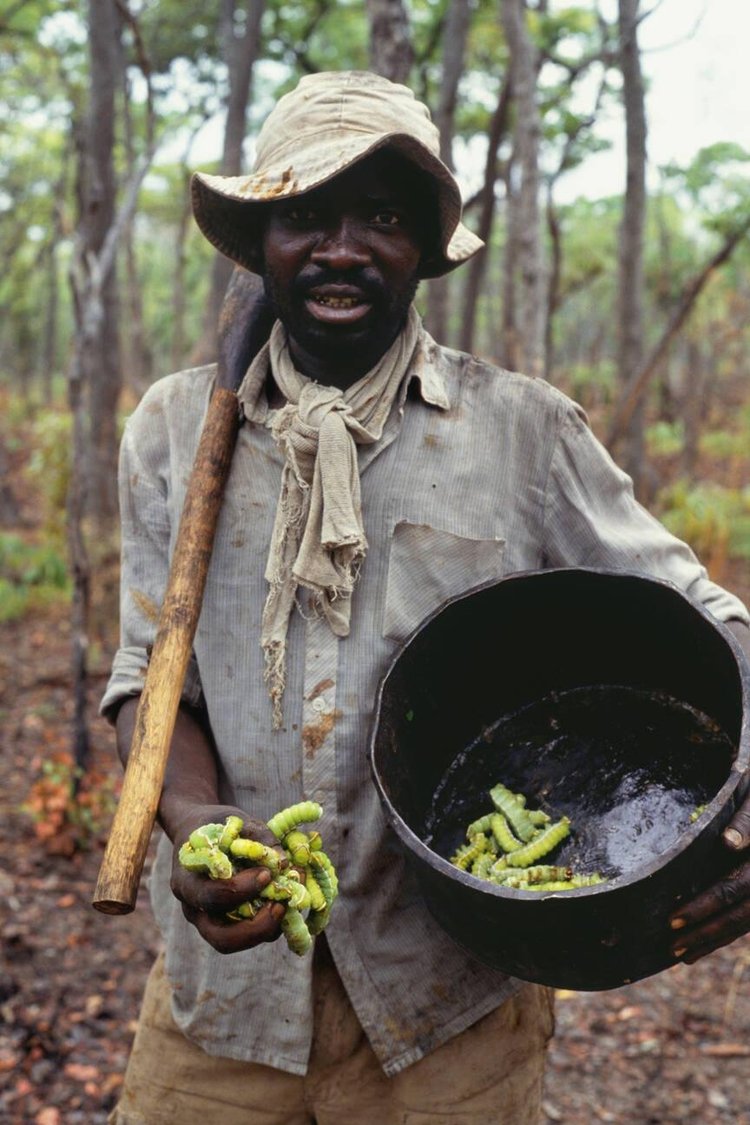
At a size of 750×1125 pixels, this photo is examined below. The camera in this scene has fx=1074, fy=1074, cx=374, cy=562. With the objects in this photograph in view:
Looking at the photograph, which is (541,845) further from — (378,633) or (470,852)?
(378,633)

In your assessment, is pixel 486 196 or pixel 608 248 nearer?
pixel 486 196

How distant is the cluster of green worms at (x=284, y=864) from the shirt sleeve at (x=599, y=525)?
740 millimetres

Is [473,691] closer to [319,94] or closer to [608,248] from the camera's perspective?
[319,94]

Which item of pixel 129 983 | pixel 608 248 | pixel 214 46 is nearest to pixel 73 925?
pixel 129 983

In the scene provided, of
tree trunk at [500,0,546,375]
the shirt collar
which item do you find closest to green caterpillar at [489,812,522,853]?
the shirt collar

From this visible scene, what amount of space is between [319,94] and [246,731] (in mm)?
1123

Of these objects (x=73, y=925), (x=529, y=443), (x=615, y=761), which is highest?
(x=529, y=443)

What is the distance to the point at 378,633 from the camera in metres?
1.85

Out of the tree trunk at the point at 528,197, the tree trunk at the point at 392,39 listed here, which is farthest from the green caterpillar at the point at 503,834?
the tree trunk at the point at 528,197

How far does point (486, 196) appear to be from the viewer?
231 inches

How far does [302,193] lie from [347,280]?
0.51 ft

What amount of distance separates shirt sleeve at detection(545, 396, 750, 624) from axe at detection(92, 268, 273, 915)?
600 millimetres

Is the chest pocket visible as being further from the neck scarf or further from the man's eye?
the man's eye

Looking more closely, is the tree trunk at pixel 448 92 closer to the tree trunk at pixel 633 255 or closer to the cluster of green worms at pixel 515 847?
the tree trunk at pixel 633 255
